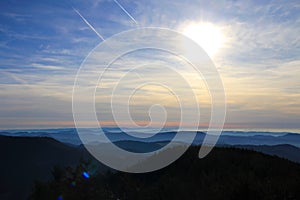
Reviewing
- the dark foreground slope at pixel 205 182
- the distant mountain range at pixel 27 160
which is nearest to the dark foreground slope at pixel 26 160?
the distant mountain range at pixel 27 160

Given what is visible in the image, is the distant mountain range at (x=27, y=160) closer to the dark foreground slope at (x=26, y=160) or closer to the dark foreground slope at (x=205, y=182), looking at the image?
the dark foreground slope at (x=26, y=160)

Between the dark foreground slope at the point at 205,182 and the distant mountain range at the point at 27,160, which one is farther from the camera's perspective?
the distant mountain range at the point at 27,160

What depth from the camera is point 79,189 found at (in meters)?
13.8

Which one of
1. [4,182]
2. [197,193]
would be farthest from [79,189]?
[4,182]

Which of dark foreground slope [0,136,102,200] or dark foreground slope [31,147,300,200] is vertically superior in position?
dark foreground slope [31,147,300,200]

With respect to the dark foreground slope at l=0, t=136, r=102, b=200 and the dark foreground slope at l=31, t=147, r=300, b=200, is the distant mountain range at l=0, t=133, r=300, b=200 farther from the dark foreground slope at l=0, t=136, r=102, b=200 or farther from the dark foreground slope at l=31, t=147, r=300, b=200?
the dark foreground slope at l=31, t=147, r=300, b=200

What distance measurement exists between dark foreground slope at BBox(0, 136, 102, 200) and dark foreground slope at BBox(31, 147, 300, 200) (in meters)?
35.5

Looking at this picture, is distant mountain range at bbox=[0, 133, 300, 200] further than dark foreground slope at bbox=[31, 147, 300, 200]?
Yes

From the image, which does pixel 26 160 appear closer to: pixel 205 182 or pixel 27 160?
pixel 27 160

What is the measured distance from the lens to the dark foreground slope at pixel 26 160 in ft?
186

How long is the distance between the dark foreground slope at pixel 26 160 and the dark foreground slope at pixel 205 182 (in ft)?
117

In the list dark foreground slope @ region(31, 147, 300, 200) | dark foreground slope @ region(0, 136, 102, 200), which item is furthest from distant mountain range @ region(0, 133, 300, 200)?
dark foreground slope @ region(31, 147, 300, 200)

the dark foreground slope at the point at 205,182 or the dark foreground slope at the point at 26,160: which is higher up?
the dark foreground slope at the point at 205,182

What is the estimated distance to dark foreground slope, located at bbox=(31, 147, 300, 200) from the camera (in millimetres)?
11617
